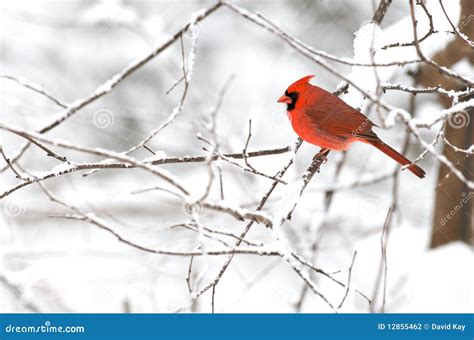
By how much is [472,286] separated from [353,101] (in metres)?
1.21

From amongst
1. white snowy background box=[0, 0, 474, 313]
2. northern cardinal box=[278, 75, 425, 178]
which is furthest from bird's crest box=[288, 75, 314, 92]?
white snowy background box=[0, 0, 474, 313]

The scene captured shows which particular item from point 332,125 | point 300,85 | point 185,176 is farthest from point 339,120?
point 185,176

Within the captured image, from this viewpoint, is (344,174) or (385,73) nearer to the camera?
(385,73)

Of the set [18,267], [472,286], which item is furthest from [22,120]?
[472,286]

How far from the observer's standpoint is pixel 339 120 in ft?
8.16

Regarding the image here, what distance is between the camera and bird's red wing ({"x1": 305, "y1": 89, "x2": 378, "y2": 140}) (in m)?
2.46

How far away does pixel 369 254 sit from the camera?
4.18 metres

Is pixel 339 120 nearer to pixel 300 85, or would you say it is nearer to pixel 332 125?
pixel 332 125

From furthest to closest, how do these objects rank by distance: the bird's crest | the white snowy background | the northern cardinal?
the white snowy background → the bird's crest → the northern cardinal

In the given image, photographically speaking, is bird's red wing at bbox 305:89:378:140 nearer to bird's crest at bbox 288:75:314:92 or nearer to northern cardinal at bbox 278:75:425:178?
northern cardinal at bbox 278:75:425:178
